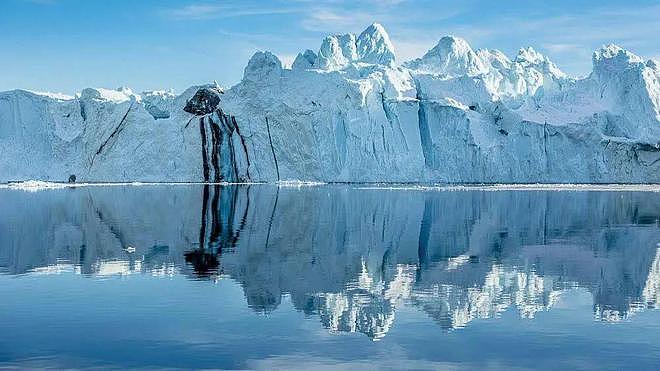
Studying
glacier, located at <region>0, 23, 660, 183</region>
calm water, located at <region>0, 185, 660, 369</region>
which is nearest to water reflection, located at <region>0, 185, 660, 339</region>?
calm water, located at <region>0, 185, 660, 369</region>

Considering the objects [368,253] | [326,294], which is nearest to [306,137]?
[368,253]

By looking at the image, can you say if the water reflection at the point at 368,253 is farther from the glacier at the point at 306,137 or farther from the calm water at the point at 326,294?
the glacier at the point at 306,137

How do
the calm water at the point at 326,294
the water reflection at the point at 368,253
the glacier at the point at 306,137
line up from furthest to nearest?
the glacier at the point at 306,137 < the water reflection at the point at 368,253 < the calm water at the point at 326,294

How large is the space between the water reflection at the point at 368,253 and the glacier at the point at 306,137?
37.9 m

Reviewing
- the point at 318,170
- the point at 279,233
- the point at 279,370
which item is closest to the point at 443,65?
the point at 318,170

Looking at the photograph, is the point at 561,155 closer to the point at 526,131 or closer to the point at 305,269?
the point at 526,131

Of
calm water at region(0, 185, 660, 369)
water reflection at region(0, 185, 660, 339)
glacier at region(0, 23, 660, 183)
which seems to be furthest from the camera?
glacier at region(0, 23, 660, 183)

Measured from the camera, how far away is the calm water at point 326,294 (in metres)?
10.7

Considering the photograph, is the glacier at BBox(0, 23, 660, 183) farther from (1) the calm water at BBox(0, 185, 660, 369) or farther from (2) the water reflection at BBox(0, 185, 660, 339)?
(1) the calm water at BBox(0, 185, 660, 369)

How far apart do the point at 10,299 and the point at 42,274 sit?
2917 millimetres

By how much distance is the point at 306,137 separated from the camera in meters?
76.3

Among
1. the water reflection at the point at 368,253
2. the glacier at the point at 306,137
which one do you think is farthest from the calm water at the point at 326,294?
the glacier at the point at 306,137

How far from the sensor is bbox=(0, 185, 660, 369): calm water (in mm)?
→ 10664

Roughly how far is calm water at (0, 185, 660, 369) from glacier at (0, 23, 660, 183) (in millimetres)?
45270
